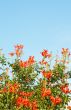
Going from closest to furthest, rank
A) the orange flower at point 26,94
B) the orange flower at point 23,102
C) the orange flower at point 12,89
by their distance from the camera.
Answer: the orange flower at point 23,102 < the orange flower at point 12,89 < the orange flower at point 26,94

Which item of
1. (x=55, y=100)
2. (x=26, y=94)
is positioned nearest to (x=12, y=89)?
(x=26, y=94)

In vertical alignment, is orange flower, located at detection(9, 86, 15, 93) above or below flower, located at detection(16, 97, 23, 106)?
above

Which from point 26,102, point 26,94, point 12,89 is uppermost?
point 12,89

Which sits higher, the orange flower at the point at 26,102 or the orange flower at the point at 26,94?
the orange flower at the point at 26,94

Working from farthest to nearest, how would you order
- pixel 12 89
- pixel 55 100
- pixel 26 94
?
1. pixel 26 94
2. pixel 55 100
3. pixel 12 89

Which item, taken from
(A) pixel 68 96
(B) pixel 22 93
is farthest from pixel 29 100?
(A) pixel 68 96

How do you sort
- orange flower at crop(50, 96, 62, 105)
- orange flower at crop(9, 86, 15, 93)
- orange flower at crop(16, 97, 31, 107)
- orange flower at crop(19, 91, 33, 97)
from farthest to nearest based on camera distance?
1. orange flower at crop(19, 91, 33, 97)
2. orange flower at crop(50, 96, 62, 105)
3. orange flower at crop(9, 86, 15, 93)
4. orange flower at crop(16, 97, 31, 107)

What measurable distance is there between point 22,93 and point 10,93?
0.74m

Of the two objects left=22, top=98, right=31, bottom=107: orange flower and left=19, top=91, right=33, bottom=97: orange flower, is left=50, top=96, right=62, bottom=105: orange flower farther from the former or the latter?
left=22, top=98, right=31, bottom=107: orange flower

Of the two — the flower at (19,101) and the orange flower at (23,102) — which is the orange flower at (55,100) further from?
the flower at (19,101)

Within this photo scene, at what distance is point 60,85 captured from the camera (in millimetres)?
17547

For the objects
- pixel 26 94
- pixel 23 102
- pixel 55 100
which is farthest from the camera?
pixel 26 94

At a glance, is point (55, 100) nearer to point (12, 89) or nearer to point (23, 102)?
point (23, 102)

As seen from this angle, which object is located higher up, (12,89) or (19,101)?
(12,89)
